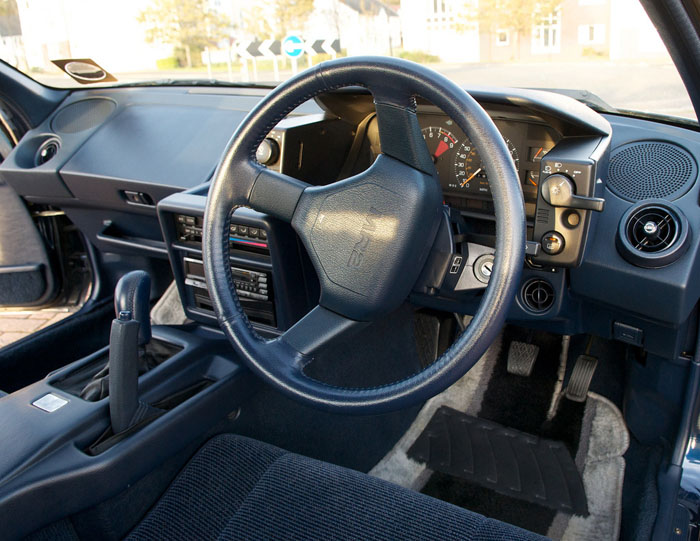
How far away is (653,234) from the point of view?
142cm

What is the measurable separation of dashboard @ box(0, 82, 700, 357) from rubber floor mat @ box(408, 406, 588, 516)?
53 centimetres

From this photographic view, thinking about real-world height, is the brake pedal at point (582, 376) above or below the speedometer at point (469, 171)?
below

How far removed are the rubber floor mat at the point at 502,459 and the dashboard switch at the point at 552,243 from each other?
883mm

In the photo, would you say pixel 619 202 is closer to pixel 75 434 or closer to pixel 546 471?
pixel 546 471

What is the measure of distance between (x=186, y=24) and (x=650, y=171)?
6.98 feet

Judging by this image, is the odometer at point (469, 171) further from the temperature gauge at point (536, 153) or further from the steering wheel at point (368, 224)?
the steering wheel at point (368, 224)

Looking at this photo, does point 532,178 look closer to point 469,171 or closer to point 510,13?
point 469,171

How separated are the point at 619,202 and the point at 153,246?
162 centimetres

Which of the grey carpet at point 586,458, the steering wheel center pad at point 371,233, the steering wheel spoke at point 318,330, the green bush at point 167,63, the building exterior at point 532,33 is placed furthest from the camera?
the green bush at point 167,63

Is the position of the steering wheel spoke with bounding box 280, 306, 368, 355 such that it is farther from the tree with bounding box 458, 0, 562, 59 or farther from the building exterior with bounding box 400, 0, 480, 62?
the tree with bounding box 458, 0, 562, 59

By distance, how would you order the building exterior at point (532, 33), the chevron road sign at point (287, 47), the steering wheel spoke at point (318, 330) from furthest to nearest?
1. the chevron road sign at point (287, 47)
2. the building exterior at point (532, 33)
3. the steering wheel spoke at point (318, 330)

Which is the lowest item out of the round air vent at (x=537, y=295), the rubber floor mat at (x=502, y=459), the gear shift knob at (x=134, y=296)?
the rubber floor mat at (x=502, y=459)

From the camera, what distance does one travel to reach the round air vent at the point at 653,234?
1.39m

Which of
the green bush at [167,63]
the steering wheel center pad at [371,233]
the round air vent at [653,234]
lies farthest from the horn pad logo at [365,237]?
the green bush at [167,63]
